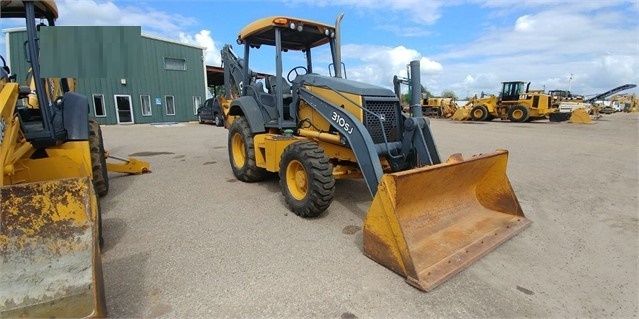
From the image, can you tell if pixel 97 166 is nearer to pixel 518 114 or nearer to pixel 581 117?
pixel 518 114

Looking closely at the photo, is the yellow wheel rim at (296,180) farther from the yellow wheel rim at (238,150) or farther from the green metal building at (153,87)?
the green metal building at (153,87)

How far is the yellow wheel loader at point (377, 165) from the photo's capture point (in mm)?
3035

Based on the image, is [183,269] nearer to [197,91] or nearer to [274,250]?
[274,250]

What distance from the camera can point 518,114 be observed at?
2180 cm

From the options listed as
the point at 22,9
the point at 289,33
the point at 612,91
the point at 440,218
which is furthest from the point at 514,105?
the point at 612,91

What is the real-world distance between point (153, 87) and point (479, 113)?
21539 mm

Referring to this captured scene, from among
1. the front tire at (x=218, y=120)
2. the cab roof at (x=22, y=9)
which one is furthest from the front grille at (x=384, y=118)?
the front tire at (x=218, y=120)

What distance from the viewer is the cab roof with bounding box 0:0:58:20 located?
3.60 meters

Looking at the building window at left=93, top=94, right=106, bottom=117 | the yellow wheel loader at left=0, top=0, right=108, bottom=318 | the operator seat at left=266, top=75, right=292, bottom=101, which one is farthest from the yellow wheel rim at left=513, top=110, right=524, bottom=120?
the building window at left=93, top=94, right=106, bottom=117

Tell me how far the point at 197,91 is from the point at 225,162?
1705 cm

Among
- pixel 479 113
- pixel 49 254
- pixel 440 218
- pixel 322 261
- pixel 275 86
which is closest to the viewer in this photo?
pixel 49 254

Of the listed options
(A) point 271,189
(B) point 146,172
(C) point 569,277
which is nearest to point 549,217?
(C) point 569,277

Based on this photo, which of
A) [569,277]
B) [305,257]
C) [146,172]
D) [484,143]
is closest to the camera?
[569,277]

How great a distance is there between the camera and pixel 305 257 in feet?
10.6
